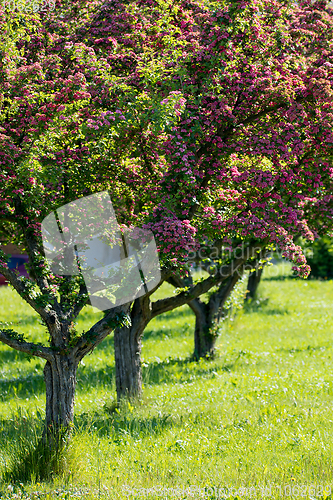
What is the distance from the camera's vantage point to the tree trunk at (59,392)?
243 inches

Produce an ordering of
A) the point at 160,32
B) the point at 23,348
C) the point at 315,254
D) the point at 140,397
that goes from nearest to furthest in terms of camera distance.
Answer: the point at 23,348
the point at 160,32
the point at 140,397
the point at 315,254

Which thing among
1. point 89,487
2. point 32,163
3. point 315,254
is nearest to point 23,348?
point 89,487

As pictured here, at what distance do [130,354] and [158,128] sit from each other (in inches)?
187

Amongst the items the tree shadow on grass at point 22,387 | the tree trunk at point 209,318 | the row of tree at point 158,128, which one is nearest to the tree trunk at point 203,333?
the tree trunk at point 209,318

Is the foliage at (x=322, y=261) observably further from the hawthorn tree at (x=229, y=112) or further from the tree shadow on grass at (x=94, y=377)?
the hawthorn tree at (x=229, y=112)

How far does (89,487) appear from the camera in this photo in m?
5.59

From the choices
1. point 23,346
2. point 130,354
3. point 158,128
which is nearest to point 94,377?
point 130,354

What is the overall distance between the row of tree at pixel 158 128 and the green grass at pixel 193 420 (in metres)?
0.98

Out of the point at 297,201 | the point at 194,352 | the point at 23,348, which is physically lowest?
the point at 194,352

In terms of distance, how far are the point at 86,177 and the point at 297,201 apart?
3.28 m

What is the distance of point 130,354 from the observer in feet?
29.4

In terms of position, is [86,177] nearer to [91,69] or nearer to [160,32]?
[91,69]

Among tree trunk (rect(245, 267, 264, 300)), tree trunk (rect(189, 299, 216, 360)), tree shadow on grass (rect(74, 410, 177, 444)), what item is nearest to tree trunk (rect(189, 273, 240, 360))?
tree trunk (rect(189, 299, 216, 360))

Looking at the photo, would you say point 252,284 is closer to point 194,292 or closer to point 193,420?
point 194,292
